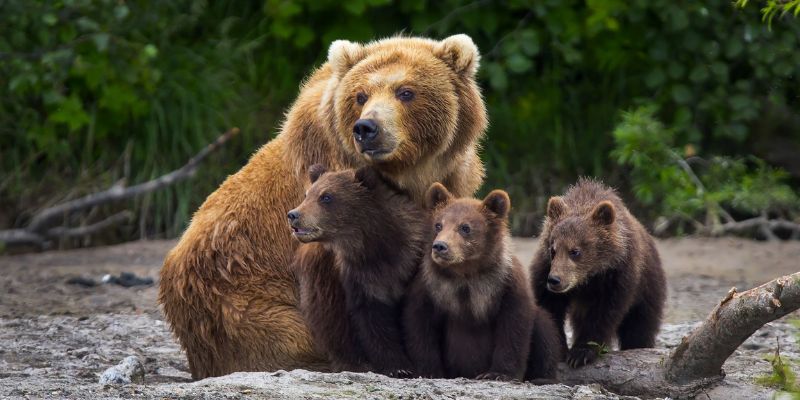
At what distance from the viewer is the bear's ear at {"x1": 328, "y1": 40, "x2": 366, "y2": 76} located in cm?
571

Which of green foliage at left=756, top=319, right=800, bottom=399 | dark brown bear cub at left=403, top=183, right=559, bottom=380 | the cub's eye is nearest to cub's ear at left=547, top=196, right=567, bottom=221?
dark brown bear cub at left=403, top=183, right=559, bottom=380

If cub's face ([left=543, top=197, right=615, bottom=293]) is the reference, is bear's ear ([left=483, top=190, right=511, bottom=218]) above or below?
above

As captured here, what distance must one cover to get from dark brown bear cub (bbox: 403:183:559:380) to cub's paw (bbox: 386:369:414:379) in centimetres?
4

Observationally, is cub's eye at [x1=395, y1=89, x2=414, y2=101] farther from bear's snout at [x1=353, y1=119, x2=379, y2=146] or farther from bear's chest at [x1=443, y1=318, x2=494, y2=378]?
bear's chest at [x1=443, y1=318, x2=494, y2=378]

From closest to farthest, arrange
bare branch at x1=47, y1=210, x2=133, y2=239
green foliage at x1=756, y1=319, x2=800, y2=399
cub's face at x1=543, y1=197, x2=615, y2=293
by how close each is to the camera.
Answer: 1. green foliage at x1=756, y1=319, x2=800, y2=399
2. cub's face at x1=543, y1=197, x2=615, y2=293
3. bare branch at x1=47, y1=210, x2=133, y2=239

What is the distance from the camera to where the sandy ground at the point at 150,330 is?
477 centimetres

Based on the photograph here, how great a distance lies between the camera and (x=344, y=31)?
1101 cm

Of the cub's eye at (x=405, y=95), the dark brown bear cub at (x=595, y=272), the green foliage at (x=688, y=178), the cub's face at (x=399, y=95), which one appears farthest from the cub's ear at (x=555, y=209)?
the green foliage at (x=688, y=178)

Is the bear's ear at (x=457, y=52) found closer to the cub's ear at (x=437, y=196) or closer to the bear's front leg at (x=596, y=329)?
the cub's ear at (x=437, y=196)

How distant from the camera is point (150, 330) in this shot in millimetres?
7340

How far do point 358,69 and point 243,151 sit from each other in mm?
5899

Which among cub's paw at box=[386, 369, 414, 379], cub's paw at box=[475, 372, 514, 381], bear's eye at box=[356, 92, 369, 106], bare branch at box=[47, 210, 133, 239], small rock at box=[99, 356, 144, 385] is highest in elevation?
bear's eye at box=[356, 92, 369, 106]

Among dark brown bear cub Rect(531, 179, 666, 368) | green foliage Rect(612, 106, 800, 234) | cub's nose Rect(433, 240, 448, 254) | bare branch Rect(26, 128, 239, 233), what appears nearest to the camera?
cub's nose Rect(433, 240, 448, 254)

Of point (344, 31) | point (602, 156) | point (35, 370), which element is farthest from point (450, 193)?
point (602, 156)
